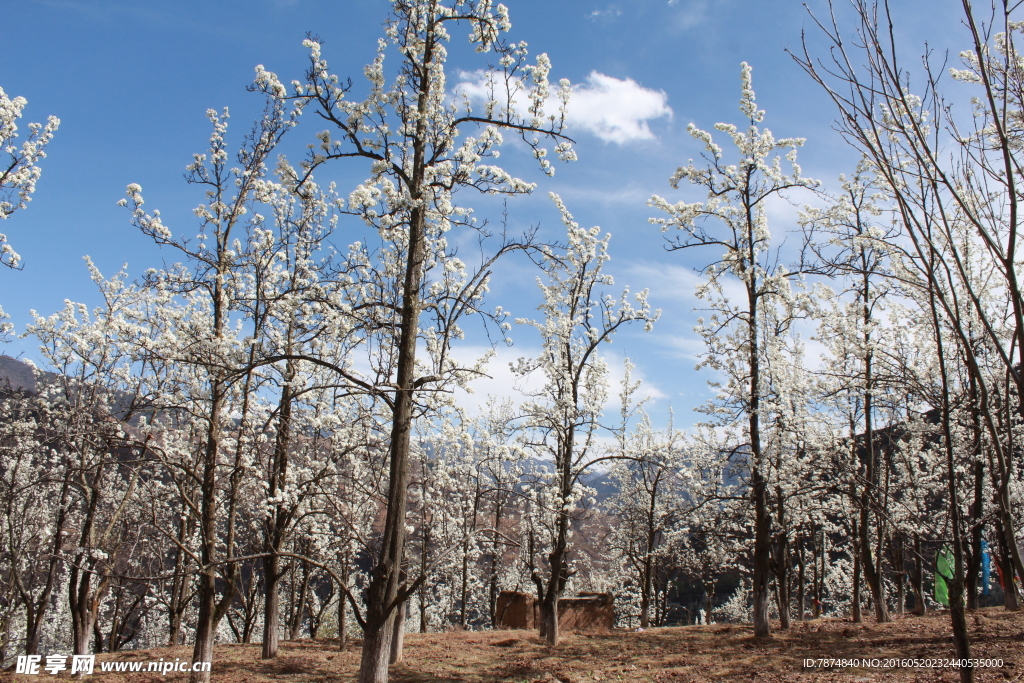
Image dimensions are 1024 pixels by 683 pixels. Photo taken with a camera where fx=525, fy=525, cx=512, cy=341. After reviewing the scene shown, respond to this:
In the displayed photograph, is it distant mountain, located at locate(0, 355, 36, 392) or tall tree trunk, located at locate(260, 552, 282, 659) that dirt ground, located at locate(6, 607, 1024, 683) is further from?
distant mountain, located at locate(0, 355, 36, 392)

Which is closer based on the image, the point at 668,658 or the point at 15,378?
the point at 668,658

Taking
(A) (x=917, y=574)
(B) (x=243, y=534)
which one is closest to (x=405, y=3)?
(A) (x=917, y=574)

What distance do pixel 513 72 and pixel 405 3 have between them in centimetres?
148

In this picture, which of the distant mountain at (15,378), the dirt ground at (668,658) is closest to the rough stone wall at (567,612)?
the dirt ground at (668,658)

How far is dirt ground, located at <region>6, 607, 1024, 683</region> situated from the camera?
25.9 ft

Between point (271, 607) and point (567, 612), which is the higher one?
point (271, 607)

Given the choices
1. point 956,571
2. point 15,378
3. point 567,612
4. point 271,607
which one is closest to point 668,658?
point 956,571

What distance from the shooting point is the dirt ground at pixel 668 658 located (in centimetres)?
791

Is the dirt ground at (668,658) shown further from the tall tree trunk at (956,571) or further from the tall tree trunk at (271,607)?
the tall tree trunk at (956,571)

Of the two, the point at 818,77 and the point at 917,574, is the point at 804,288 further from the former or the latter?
the point at 818,77

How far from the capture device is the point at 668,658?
9.96 m

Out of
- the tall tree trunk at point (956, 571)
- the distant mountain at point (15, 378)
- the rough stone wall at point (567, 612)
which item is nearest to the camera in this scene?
the tall tree trunk at point (956, 571)

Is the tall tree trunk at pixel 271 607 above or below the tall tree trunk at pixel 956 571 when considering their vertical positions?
below

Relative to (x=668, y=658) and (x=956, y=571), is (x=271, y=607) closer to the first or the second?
(x=668, y=658)
